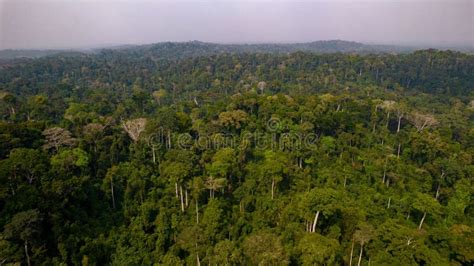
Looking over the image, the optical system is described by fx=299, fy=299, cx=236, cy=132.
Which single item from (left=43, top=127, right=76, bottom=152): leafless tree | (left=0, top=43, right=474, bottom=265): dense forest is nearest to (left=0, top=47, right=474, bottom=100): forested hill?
(left=0, top=43, right=474, bottom=265): dense forest

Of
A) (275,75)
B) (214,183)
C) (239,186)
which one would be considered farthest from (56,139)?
(275,75)

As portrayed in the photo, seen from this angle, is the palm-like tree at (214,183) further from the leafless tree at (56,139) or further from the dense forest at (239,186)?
the leafless tree at (56,139)

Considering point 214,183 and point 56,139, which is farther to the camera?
point 56,139

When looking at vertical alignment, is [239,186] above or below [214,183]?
below

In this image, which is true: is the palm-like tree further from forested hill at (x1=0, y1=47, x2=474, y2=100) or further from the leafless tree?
forested hill at (x1=0, y1=47, x2=474, y2=100)

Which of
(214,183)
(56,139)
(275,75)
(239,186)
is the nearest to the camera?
(214,183)

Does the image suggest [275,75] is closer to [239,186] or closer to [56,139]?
[239,186]

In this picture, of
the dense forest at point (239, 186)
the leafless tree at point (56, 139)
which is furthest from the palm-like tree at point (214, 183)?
the leafless tree at point (56, 139)

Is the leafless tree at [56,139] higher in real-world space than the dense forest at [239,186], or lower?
higher

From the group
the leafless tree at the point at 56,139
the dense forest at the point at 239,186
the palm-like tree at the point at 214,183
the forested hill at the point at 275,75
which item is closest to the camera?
the dense forest at the point at 239,186
